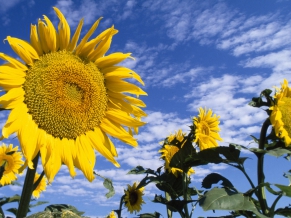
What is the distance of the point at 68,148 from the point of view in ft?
9.61

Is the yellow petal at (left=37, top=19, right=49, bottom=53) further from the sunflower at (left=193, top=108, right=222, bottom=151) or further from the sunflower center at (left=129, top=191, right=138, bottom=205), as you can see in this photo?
the sunflower center at (left=129, top=191, right=138, bottom=205)

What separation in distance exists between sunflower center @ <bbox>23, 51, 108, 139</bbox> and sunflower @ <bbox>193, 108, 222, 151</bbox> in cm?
175

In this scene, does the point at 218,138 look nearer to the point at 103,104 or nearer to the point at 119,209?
the point at 119,209

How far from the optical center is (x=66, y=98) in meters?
2.91

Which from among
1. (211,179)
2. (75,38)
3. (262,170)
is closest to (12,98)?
(75,38)

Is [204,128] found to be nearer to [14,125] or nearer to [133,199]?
[133,199]

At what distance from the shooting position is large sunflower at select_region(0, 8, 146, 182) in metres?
2.71

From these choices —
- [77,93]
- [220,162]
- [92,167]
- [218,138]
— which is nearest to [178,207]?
[220,162]

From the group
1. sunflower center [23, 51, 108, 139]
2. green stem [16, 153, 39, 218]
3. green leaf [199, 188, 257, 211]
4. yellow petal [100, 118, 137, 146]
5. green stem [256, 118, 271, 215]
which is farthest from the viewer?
green stem [256, 118, 271, 215]

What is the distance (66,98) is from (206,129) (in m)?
2.28

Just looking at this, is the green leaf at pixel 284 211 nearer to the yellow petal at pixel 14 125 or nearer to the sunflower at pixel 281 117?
the sunflower at pixel 281 117

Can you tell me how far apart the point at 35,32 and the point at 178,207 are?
227 cm

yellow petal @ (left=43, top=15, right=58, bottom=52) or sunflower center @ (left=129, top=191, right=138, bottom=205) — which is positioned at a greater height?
yellow petal @ (left=43, top=15, right=58, bottom=52)

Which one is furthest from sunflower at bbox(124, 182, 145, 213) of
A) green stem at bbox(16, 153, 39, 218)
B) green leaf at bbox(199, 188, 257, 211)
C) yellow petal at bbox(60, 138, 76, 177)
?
green stem at bbox(16, 153, 39, 218)
